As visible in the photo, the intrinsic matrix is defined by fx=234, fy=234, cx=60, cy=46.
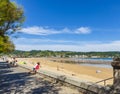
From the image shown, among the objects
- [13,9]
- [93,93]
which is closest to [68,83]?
[93,93]

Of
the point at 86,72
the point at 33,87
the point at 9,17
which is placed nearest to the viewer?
the point at 33,87

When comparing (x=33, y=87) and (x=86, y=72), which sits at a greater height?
(x=33, y=87)

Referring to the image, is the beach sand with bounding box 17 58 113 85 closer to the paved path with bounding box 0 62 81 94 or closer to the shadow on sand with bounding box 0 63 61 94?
the paved path with bounding box 0 62 81 94

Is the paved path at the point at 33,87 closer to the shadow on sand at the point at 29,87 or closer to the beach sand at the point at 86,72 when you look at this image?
the shadow on sand at the point at 29,87

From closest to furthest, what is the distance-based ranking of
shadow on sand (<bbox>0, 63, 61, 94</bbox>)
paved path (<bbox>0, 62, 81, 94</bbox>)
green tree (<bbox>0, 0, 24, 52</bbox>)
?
paved path (<bbox>0, 62, 81, 94</bbox>) < shadow on sand (<bbox>0, 63, 61, 94</bbox>) < green tree (<bbox>0, 0, 24, 52</bbox>)

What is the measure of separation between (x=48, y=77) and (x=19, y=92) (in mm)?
5394

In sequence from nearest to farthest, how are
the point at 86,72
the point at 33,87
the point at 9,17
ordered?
1. the point at 33,87
2. the point at 9,17
3. the point at 86,72

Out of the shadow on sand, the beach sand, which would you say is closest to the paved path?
the shadow on sand

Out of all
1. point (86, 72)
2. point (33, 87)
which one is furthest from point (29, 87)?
point (86, 72)

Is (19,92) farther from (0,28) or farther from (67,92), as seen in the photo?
(0,28)

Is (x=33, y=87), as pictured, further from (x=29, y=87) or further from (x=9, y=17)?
(x=9, y=17)

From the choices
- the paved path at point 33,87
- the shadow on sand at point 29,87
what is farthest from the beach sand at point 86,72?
the shadow on sand at point 29,87

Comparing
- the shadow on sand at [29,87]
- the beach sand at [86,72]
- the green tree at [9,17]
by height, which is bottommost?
the beach sand at [86,72]

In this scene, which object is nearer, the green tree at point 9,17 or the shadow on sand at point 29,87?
the shadow on sand at point 29,87
